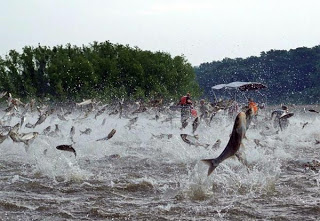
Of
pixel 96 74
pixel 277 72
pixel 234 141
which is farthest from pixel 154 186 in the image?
pixel 277 72

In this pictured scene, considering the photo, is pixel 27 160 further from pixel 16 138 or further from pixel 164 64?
pixel 164 64

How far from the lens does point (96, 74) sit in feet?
177

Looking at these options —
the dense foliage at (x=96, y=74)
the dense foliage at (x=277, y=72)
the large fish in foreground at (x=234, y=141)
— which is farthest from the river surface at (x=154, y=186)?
the dense foliage at (x=277, y=72)

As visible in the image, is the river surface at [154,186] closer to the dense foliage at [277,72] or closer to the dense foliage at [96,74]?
the dense foliage at [96,74]

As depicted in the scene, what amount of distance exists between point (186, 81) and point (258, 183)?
161ft

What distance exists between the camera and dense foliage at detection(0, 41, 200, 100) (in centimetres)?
5272

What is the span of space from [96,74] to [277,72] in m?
53.7

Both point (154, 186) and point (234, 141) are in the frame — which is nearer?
point (234, 141)

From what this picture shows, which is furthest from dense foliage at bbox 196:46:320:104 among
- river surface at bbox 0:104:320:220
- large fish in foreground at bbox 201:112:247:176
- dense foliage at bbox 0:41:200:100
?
large fish in foreground at bbox 201:112:247:176

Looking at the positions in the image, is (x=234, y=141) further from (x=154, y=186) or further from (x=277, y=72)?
(x=277, y=72)

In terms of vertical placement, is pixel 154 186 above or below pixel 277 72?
below

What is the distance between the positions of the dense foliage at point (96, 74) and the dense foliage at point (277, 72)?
33872 mm

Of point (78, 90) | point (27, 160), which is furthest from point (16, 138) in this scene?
point (78, 90)

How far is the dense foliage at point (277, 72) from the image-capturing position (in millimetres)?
95006
